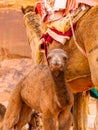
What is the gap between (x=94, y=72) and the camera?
3.31m

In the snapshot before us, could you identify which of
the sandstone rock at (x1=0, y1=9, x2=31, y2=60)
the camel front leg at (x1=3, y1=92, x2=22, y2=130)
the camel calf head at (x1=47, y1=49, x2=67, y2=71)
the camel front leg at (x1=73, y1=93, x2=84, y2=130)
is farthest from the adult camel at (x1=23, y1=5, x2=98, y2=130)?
the sandstone rock at (x1=0, y1=9, x2=31, y2=60)

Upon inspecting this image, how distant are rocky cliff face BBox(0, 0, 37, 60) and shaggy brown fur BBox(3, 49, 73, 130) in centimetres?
560

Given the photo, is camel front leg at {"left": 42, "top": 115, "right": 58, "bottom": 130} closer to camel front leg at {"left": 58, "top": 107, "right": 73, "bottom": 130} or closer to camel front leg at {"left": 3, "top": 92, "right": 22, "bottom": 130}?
camel front leg at {"left": 58, "top": 107, "right": 73, "bottom": 130}

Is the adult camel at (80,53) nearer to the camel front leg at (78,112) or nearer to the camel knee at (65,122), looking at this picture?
the camel front leg at (78,112)

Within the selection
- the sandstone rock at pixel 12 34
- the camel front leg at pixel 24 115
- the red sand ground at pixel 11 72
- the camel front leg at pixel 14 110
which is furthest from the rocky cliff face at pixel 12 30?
the camel front leg at pixel 14 110

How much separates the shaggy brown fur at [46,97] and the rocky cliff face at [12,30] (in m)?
5.60

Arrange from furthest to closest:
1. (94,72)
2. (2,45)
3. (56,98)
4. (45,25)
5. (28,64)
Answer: (2,45) → (28,64) → (45,25) → (56,98) → (94,72)

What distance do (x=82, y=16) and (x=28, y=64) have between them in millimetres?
5194

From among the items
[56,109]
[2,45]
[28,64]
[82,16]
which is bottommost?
[56,109]

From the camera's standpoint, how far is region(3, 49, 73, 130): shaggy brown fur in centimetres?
340

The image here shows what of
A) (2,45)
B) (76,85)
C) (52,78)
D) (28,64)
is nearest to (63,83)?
(52,78)

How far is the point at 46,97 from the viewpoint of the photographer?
3.66m

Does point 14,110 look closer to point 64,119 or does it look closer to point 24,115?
point 24,115

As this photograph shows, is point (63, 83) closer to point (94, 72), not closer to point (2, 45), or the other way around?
point (94, 72)
